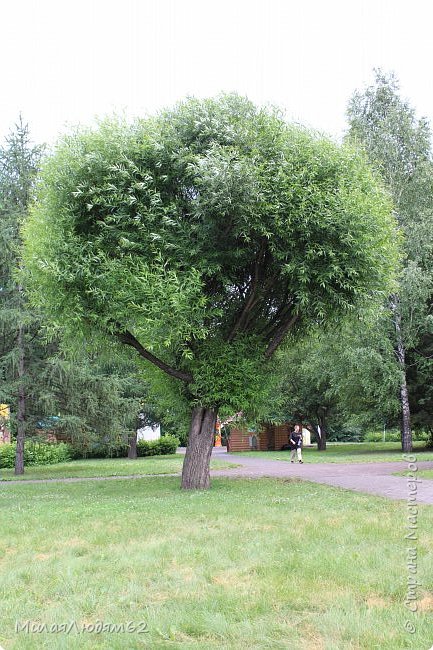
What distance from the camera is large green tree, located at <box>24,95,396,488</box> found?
36.6 feet

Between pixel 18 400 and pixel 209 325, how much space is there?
11428 mm

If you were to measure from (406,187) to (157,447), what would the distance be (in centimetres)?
2322

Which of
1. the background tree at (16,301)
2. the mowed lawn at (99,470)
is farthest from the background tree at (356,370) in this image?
the background tree at (16,301)

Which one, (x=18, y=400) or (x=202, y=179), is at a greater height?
(x=202, y=179)

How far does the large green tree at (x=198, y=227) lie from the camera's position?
1115cm

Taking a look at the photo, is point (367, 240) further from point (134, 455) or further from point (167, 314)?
point (134, 455)

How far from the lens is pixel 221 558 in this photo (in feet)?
19.7

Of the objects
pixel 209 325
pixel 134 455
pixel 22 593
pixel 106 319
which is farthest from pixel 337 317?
pixel 134 455

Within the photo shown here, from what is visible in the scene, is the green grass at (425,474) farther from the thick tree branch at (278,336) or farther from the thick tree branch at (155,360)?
the thick tree branch at (155,360)

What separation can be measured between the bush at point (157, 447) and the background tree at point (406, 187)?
56.2ft

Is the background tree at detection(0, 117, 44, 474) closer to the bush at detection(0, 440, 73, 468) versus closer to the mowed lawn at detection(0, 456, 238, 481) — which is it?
the mowed lawn at detection(0, 456, 238, 481)

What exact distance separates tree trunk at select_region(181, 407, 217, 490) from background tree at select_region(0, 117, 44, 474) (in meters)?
9.36

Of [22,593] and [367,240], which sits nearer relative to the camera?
[22,593]

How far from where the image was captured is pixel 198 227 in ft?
38.2
